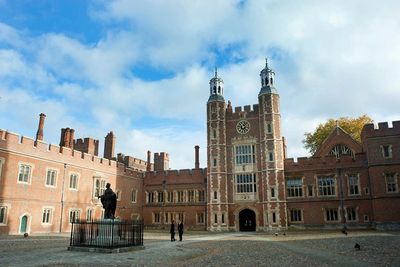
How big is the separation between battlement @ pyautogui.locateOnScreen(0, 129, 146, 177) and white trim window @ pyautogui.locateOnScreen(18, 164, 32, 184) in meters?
1.03

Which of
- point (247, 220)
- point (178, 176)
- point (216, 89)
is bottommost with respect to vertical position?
point (247, 220)

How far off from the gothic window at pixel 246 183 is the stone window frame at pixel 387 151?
12248 mm

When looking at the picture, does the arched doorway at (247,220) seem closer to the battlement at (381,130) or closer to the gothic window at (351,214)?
the gothic window at (351,214)

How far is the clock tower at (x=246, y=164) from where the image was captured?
3444 cm

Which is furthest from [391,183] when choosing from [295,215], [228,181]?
[228,181]

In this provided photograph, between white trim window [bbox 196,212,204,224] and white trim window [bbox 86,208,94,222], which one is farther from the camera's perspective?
white trim window [bbox 196,212,204,224]

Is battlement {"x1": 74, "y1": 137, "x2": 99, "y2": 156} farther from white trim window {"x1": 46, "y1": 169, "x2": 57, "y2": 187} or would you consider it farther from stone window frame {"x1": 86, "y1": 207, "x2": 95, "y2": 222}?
white trim window {"x1": 46, "y1": 169, "x2": 57, "y2": 187}

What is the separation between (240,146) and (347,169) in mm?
10905

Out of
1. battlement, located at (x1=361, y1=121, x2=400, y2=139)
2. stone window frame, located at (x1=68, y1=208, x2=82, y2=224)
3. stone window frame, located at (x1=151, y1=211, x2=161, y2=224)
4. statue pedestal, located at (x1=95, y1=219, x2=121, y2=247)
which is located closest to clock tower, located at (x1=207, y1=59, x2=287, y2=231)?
stone window frame, located at (x1=151, y1=211, x2=161, y2=224)

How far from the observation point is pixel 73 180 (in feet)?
103

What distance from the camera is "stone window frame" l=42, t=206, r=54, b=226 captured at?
28031 mm

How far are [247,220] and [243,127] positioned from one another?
998cm

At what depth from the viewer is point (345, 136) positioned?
120 feet

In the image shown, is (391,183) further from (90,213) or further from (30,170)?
(30,170)
